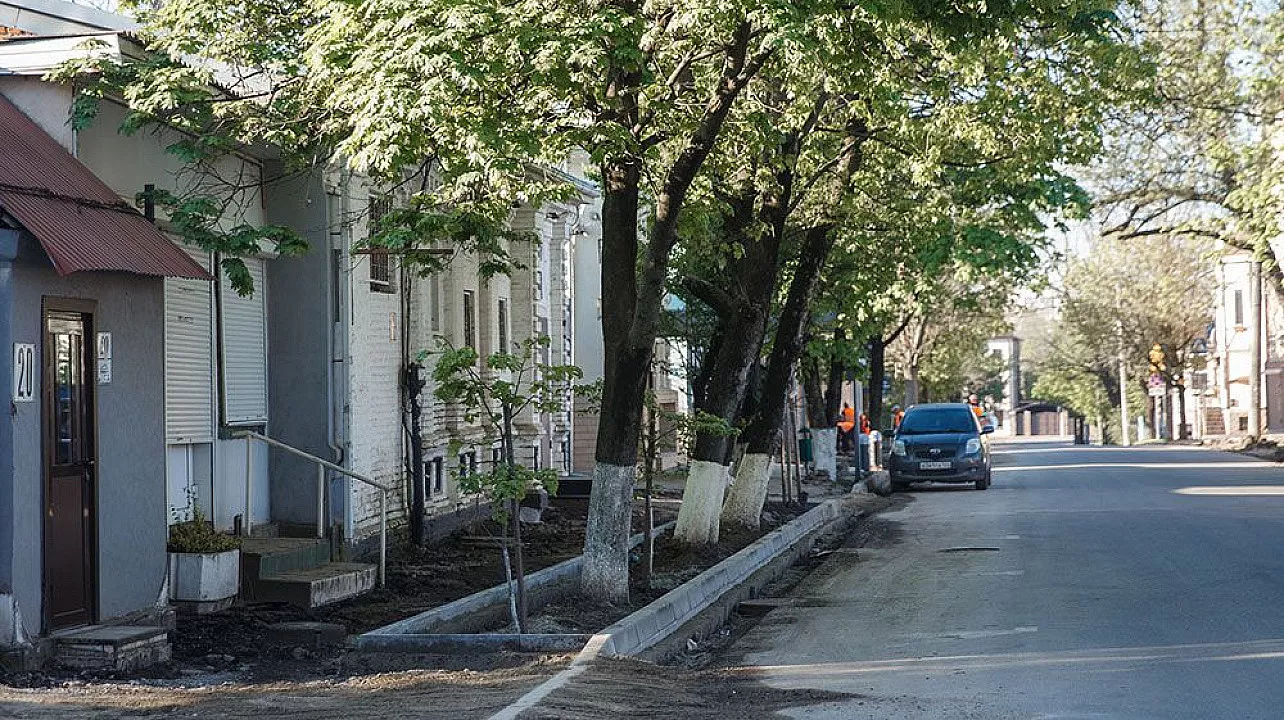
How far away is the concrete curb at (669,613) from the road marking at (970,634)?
194 centimetres

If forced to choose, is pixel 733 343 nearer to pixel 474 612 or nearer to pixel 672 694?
pixel 474 612

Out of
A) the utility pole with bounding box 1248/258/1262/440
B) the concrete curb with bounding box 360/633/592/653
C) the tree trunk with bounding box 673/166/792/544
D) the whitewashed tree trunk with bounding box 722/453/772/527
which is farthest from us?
the utility pole with bounding box 1248/258/1262/440

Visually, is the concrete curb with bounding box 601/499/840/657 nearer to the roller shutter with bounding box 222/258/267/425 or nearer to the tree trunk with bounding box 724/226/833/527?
the tree trunk with bounding box 724/226/833/527

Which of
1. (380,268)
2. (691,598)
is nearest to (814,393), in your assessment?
(380,268)

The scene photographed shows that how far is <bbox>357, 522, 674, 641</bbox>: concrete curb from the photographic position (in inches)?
433

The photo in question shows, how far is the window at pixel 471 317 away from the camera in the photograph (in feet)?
72.6

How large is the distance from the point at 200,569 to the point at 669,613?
3734mm

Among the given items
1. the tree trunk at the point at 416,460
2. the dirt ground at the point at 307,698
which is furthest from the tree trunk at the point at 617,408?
the tree trunk at the point at 416,460

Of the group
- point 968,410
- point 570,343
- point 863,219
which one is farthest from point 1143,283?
point 863,219

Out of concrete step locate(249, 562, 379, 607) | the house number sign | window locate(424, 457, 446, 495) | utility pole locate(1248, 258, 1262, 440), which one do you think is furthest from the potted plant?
utility pole locate(1248, 258, 1262, 440)

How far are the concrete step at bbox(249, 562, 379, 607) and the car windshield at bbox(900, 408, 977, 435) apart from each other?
20026 mm

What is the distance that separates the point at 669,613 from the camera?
497 inches

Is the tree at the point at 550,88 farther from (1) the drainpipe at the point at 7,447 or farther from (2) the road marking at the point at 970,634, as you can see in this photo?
(2) the road marking at the point at 970,634

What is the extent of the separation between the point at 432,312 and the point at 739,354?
4110 mm
